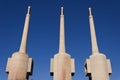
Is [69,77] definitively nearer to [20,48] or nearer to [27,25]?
[20,48]

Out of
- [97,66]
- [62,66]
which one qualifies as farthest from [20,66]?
[97,66]

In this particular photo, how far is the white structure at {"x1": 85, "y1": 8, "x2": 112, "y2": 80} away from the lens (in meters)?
28.5

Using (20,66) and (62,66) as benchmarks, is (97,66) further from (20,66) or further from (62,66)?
(20,66)

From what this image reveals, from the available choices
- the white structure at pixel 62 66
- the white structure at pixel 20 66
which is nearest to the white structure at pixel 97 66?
the white structure at pixel 62 66

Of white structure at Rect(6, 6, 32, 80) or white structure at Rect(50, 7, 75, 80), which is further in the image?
white structure at Rect(50, 7, 75, 80)

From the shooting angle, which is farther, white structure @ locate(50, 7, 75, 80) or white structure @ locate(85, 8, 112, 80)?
white structure @ locate(50, 7, 75, 80)

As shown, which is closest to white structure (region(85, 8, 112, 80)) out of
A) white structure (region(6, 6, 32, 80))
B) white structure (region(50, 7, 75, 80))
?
white structure (region(50, 7, 75, 80))

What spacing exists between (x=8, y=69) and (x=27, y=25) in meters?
8.86

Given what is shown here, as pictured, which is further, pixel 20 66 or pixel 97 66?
pixel 20 66

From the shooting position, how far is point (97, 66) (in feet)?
95.6

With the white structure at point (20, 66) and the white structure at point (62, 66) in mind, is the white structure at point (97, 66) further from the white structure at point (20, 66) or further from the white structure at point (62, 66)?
the white structure at point (20, 66)

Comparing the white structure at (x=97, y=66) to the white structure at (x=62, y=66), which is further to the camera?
the white structure at (x=62, y=66)

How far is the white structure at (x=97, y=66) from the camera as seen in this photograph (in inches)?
1121

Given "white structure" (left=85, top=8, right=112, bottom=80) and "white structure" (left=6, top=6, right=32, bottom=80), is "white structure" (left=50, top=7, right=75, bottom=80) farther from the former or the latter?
"white structure" (left=6, top=6, right=32, bottom=80)
